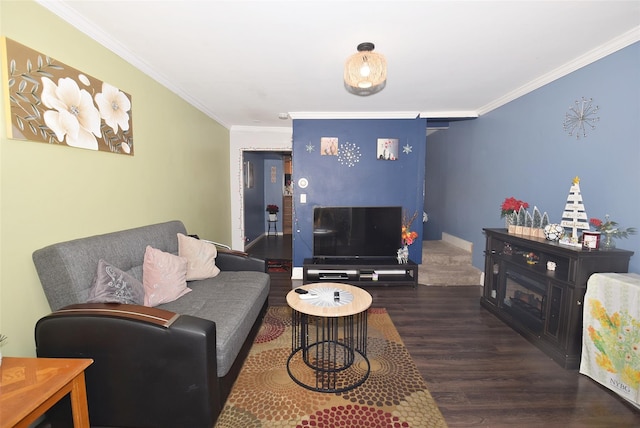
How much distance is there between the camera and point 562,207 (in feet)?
8.81

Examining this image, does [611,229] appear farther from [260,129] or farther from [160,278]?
[260,129]

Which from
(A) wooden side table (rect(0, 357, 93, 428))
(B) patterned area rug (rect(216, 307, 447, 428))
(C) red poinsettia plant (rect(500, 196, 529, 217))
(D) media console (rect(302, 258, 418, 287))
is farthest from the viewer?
(D) media console (rect(302, 258, 418, 287))

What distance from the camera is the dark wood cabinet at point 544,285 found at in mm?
2072

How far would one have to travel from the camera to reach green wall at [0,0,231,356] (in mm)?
1497

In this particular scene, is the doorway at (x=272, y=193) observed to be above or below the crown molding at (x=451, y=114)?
below

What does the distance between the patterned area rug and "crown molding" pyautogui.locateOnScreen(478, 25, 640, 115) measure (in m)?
3.03

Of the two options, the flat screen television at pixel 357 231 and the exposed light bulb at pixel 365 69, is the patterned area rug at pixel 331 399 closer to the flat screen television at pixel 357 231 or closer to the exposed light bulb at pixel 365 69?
the flat screen television at pixel 357 231

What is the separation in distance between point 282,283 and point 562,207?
3501 mm

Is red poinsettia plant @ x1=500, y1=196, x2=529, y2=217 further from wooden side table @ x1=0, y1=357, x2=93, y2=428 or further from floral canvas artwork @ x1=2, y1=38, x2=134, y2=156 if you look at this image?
floral canvas artwork @ x1=2, y1=38, x2=134, y2=156

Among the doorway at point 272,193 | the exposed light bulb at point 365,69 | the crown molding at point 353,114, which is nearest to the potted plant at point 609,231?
the exposed light bulb at point 365,69

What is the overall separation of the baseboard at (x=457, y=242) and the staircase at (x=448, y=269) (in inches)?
2.7

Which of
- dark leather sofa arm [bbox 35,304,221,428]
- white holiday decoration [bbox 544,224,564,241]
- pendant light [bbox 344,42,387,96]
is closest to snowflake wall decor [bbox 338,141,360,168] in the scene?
pendant light [bbox 344,42,387,96]

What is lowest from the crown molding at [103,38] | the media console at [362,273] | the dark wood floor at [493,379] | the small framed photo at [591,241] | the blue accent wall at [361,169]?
the dark wood floor at [493,379]

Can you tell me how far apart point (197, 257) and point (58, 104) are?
155 cm
